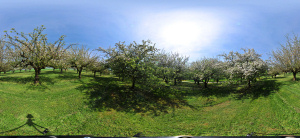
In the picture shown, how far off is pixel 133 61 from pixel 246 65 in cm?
1390

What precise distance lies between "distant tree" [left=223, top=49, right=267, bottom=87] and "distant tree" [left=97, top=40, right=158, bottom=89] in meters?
10.5

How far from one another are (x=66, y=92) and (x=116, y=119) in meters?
7.76

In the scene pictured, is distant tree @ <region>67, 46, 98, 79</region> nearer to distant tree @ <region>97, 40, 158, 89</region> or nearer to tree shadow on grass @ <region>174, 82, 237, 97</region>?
distant tree @ <region>97, 40, 158, 89</region>

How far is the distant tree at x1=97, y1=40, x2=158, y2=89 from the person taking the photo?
48.0 ft

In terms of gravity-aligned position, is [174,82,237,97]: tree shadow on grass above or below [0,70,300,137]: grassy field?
above

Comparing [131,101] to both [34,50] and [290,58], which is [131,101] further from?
[290,58]

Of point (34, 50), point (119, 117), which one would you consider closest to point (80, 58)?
point (34, 50)

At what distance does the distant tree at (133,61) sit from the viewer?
48.0 feet

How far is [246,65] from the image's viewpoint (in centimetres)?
1708

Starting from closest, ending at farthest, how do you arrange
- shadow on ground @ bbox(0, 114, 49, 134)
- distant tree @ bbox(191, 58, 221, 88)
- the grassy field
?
shadow on ground @ bbox(0, 114, 49, 134)
the grassy field
distant tree @ bbox(191, 58, 221, 88)

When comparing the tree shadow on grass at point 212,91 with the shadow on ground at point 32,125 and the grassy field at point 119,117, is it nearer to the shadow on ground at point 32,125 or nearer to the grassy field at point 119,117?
the grassy field at point 119,117

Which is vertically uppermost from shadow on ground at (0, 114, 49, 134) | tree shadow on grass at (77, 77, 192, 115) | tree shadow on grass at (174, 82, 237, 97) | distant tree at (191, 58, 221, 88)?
distant tree at (191, 58, 221, 88)

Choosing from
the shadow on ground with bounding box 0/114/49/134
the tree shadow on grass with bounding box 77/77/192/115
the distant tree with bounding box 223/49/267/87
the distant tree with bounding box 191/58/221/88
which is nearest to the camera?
the shadow on ground with bounding box 0/114/49/134

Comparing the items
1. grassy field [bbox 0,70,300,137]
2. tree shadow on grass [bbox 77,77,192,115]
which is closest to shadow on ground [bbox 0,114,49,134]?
grassy field [bbox 0,70,300,137]
